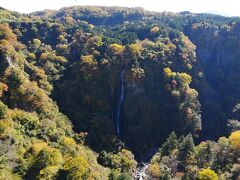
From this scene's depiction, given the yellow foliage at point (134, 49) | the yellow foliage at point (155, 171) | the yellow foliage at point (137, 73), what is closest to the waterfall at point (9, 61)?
the yellow foliage at point (137, 73)

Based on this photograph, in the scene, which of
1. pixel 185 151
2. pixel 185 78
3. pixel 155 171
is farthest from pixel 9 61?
pixel 185 78

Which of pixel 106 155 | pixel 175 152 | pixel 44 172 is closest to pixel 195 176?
pixel 175 152

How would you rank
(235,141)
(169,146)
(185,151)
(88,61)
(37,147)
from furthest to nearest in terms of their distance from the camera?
(88,61) < (169,146) < (185,151) < (235,141) < (37,147)

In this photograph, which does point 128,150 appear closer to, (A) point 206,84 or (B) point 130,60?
(B) point 130,60

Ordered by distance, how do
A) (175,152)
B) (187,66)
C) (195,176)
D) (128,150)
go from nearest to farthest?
(195,176) → (175,152) → (128,150) → (187,66)

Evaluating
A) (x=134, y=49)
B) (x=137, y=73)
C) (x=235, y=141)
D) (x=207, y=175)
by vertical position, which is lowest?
(x=207, y=175)

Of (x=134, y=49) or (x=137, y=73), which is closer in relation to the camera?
(x=137, y=73)

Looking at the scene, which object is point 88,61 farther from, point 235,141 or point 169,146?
point 235,141

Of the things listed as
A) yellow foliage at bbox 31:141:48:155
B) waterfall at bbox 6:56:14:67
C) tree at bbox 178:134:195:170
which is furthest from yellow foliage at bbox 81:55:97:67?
yellow foliage at bbox 31:141:48:155

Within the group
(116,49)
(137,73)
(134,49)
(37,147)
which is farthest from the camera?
(134,49)

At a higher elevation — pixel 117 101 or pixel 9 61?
pixel 9 61
